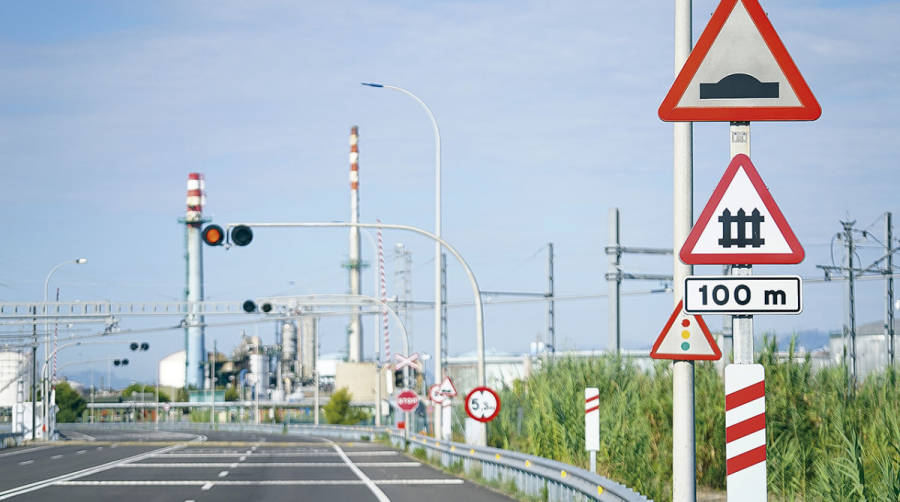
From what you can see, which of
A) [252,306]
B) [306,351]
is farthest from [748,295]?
[306,351]

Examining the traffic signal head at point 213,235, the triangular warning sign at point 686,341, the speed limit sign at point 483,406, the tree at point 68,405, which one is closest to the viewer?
the triangular warning sign at point 686,341

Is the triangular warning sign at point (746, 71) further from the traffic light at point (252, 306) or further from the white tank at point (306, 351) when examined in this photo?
the white tank at point (306, 351)

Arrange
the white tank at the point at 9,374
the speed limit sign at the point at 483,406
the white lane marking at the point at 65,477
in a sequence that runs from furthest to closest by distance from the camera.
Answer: the white tank at the point at 9,374, the speed limit sign at the point at 483,406, the white lane marking at the point at 65,477

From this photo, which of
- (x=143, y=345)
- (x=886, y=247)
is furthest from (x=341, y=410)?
(x=886, y=247)

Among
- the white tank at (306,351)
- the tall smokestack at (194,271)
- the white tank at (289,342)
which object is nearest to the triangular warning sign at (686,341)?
the tall smokestack at (194,271)

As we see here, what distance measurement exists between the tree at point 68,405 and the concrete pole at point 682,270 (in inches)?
5424

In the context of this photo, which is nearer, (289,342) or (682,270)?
(682,270)

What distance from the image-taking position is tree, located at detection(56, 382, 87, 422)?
5600 inches

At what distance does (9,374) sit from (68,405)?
6395cm

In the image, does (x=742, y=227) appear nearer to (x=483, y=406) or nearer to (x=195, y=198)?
(x=483, y=406)

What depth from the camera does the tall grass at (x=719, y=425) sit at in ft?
52.7

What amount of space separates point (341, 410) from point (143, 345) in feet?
77.4

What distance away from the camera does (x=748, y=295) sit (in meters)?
6.88

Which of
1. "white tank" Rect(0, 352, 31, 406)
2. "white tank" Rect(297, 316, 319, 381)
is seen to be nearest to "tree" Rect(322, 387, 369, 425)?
"white tank" Rect(0, 352, 31, 406)
